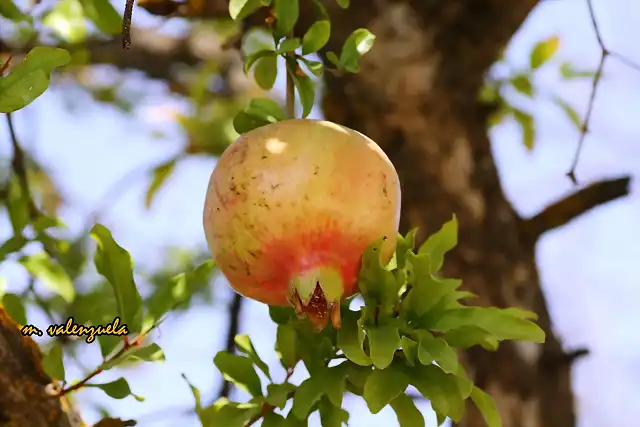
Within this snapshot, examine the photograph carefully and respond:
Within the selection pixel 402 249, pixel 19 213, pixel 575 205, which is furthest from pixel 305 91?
pixel 575 205

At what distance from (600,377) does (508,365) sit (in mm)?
2322

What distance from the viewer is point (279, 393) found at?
57 centimetres

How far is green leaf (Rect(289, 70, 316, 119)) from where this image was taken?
1.99ft

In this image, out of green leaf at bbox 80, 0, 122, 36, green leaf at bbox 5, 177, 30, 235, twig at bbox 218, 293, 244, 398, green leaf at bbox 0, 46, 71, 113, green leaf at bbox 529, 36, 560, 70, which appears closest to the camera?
green leaf at bbox 0, 46, 71, 113

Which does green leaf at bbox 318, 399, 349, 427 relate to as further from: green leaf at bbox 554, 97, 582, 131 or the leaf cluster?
green leaf at bbox 554, 97, 582, 131

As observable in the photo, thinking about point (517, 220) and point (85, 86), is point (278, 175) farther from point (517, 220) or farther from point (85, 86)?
point (85, 86)

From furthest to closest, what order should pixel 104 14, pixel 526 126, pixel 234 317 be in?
1. pixel 526 126
2. pixel 234 317
3. pixel 104 14

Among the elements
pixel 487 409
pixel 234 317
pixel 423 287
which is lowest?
pixel 234 317

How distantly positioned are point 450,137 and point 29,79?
0.73 metres

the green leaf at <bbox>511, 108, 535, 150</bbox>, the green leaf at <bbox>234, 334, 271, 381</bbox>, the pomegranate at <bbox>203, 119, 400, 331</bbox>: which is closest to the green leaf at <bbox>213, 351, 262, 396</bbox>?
the green leaf at <bbox>234, 334, 271, 381</bbox>

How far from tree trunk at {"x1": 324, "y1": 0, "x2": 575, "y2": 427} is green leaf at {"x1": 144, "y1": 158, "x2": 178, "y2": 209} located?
28cm

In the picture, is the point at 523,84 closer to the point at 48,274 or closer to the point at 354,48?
the point at 354,48

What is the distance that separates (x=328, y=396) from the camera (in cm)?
54

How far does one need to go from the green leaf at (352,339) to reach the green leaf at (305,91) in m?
0.16
